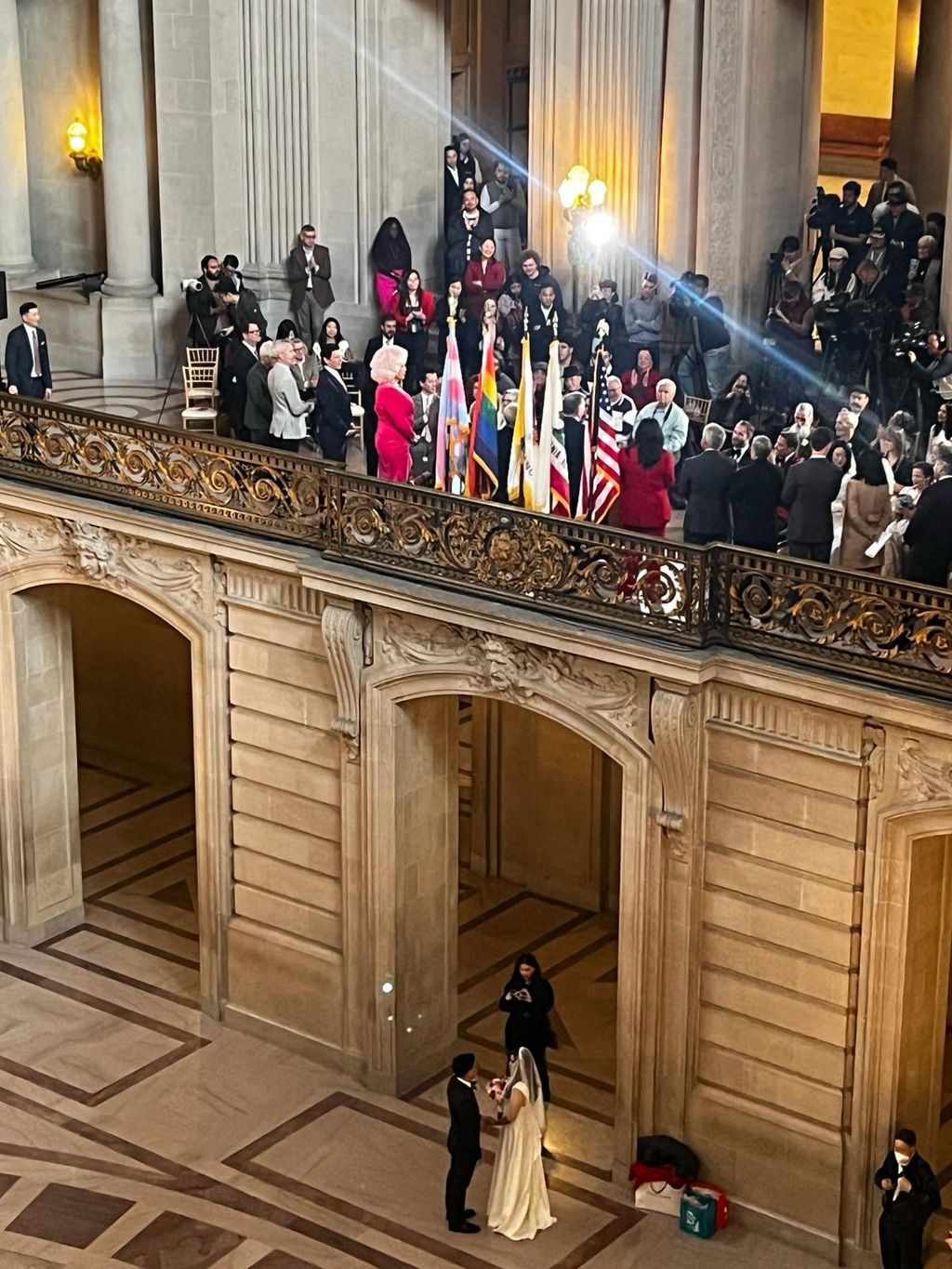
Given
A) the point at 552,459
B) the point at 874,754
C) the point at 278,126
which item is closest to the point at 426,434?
the point at 552,459

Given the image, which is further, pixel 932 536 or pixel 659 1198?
pixel 659 1198

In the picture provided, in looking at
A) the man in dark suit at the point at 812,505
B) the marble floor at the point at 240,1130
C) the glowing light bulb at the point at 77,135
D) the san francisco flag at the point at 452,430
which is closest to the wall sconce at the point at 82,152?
the glowing light bulb at the point at 77,135

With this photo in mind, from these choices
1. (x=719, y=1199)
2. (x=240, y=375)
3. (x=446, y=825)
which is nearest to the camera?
(x=719, y=1199)

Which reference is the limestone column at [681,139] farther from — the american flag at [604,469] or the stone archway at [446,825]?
the stone archway at [446,825]

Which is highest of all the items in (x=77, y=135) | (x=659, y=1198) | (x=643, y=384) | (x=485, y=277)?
(x=77, y=135)

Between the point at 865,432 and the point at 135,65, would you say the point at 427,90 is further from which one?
the point at 865,432

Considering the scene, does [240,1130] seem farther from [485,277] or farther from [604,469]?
[485,277]

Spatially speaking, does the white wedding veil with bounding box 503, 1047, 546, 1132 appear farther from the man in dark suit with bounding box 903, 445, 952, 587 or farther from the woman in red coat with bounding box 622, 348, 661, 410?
the woman in red coat with bounding box 622, 348, 661, 410

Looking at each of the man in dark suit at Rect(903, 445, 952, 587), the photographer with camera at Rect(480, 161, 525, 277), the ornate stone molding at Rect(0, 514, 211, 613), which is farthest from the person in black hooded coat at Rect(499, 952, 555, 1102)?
the photographer with camera at Rect(480, 161, 525, 277)

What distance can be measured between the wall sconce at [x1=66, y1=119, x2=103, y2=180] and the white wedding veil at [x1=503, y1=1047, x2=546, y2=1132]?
560 inches

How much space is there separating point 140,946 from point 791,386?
345 inches

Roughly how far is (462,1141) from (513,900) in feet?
20.8

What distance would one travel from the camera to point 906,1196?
677 inches

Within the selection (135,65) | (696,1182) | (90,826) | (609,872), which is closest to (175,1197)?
(696,1182)
